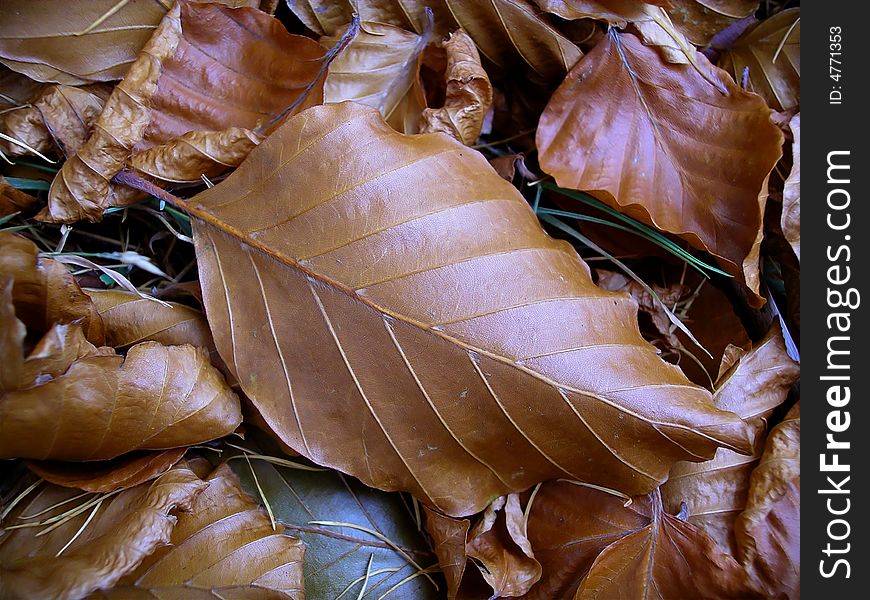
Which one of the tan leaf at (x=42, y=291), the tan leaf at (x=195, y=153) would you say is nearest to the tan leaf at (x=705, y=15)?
the tan leaf at (x=195, y=153)

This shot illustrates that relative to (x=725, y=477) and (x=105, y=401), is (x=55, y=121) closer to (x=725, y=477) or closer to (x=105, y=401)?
(x=105, y=401)

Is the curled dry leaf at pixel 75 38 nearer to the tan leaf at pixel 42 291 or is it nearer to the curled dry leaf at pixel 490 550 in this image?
the tan leaf at pixel 42 291

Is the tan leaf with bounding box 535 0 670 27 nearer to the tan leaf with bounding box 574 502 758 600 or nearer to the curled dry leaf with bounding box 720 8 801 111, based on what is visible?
the curled dry leaf with bounding box 720 8 801 111

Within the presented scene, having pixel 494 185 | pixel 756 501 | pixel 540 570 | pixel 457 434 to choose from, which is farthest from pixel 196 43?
pixel 756 501

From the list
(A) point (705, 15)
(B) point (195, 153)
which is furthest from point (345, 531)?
(A) point (705, 15)

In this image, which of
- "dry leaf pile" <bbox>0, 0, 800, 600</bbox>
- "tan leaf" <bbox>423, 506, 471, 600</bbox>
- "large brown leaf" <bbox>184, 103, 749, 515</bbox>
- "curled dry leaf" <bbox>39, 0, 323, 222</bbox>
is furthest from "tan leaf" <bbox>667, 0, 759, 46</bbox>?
"tan leaf" <bbox>423, 506, 471, 600</bbox>
